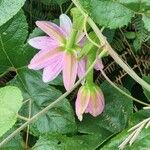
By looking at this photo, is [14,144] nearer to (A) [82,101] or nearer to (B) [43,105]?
(B) [43,105]

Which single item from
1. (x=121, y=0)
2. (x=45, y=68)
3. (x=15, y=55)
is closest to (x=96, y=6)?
(x=121, y=0)

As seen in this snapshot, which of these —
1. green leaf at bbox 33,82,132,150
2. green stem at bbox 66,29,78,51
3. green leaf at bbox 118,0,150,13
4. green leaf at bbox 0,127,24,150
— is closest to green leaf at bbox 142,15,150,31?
green leaf at bbox 118,0,150,13

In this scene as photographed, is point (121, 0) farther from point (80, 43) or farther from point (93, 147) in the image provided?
point (93, 147)

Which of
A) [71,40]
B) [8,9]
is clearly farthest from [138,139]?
[8,9]

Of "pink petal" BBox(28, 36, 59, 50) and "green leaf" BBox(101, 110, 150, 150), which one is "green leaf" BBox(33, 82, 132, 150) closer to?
"green leaf" BBox(101, 110, 150, 150)

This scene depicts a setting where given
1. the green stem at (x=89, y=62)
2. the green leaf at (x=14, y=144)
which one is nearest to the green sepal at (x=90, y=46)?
the green stem at (x=89, y=62)

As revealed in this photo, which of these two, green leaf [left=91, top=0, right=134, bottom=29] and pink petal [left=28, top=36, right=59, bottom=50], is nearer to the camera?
green leaf [left=91, top=0, right=134, bottom=29]

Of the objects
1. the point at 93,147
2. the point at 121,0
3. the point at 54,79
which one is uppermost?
the point at 121,0
